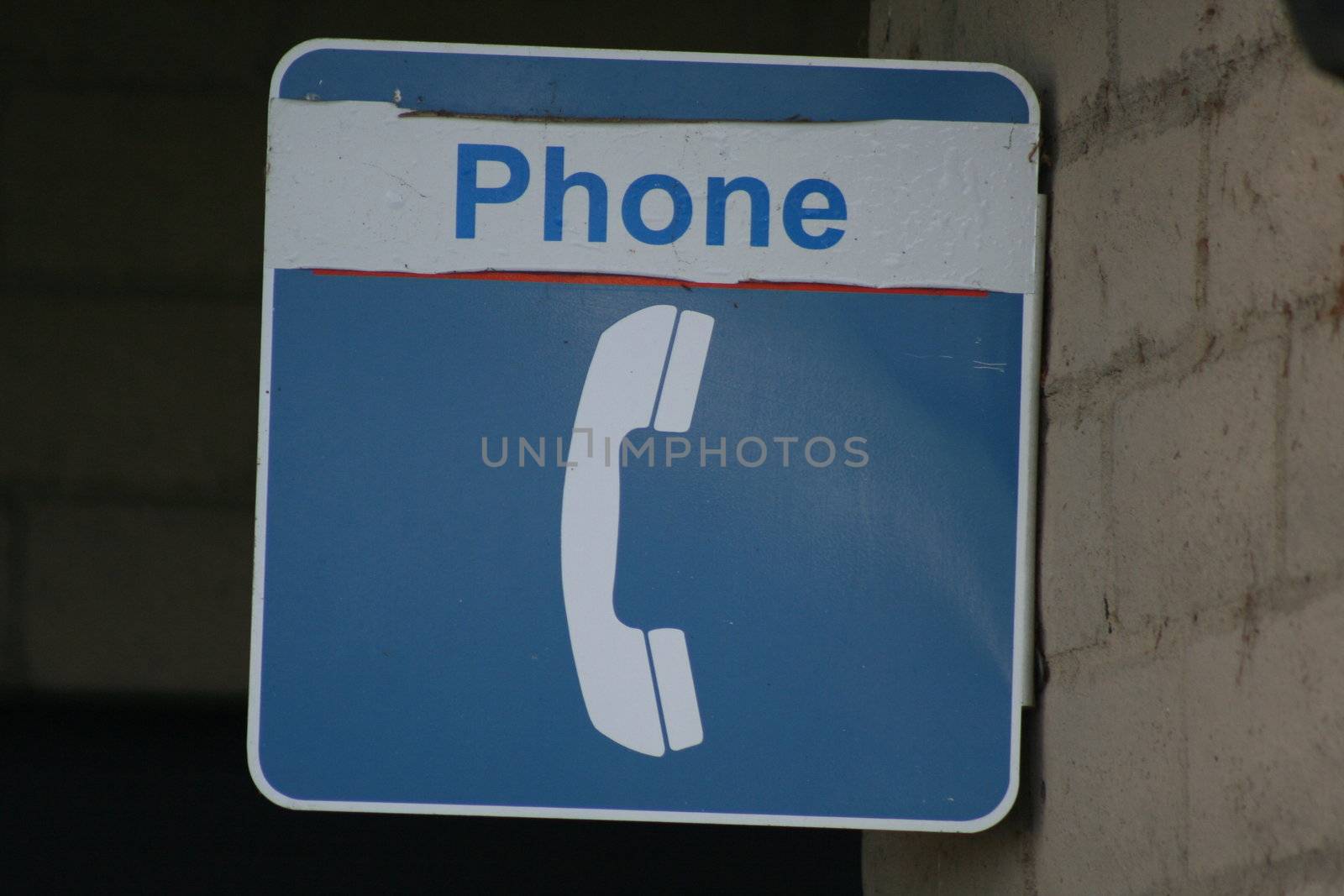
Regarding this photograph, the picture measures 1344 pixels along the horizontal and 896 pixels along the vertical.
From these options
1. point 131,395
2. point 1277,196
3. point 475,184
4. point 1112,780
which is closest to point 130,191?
point 131,395

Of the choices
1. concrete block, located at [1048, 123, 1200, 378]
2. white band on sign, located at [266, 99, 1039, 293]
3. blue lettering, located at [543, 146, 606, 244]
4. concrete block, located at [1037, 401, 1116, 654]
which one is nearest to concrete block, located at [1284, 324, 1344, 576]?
concrete block, located at [1048, 123, 1200, 378]

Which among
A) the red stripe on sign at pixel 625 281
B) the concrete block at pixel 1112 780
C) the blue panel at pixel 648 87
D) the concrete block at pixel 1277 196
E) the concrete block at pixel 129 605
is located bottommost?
the concrete block at pixel 129 605

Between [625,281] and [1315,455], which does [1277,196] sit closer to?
[1315,455]

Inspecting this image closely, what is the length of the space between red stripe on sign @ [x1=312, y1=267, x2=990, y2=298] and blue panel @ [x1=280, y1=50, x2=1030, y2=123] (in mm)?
152

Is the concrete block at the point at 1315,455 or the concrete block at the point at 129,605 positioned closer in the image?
the concrete block at the point at 1315,455

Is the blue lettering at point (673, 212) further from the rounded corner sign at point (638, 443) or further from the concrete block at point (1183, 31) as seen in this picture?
the concrete block at point (1183, 31)

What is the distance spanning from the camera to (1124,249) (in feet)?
4.34

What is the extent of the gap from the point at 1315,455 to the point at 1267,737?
210 millimetres

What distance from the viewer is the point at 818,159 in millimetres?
1411

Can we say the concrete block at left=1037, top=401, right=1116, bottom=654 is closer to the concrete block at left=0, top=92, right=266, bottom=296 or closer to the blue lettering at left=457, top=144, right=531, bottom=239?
the blue lettering at left=457, top=144, right=531, bottom=239

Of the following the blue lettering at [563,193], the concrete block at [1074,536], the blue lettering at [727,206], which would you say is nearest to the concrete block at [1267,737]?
the concrete block at [1074,536]

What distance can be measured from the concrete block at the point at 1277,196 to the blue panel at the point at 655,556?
28 centimetres

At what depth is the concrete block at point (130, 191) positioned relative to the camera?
527 cm

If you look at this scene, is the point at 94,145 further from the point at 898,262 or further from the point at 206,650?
the point at 898,262
